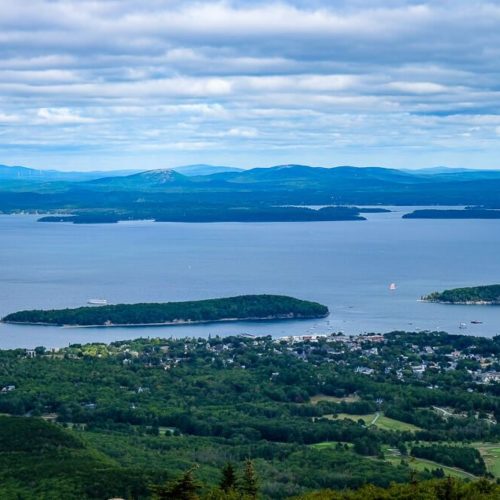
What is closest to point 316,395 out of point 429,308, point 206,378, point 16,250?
point 206,378

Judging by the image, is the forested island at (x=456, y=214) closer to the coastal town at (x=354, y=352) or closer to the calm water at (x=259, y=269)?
the calm water at (x=259, y=269)

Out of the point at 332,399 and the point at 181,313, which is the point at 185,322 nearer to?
the point at 181,313

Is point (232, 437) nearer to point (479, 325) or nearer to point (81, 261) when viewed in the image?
point (479, 325)

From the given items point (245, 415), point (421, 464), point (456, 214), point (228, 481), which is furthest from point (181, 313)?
point (456, 214)

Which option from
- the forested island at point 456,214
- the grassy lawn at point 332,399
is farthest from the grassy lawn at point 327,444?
the forested island at point 456,214

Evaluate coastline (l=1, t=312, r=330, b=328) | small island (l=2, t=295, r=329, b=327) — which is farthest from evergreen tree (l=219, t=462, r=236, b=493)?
small island (l=2, t=295, r=329, b=327)

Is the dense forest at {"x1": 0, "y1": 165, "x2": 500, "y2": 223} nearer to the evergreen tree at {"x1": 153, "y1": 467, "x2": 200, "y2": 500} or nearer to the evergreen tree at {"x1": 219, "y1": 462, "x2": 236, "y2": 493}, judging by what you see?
the evergreen tree at {"x1": 219, "y1": 462, "x2": 236, "y2": 493}
